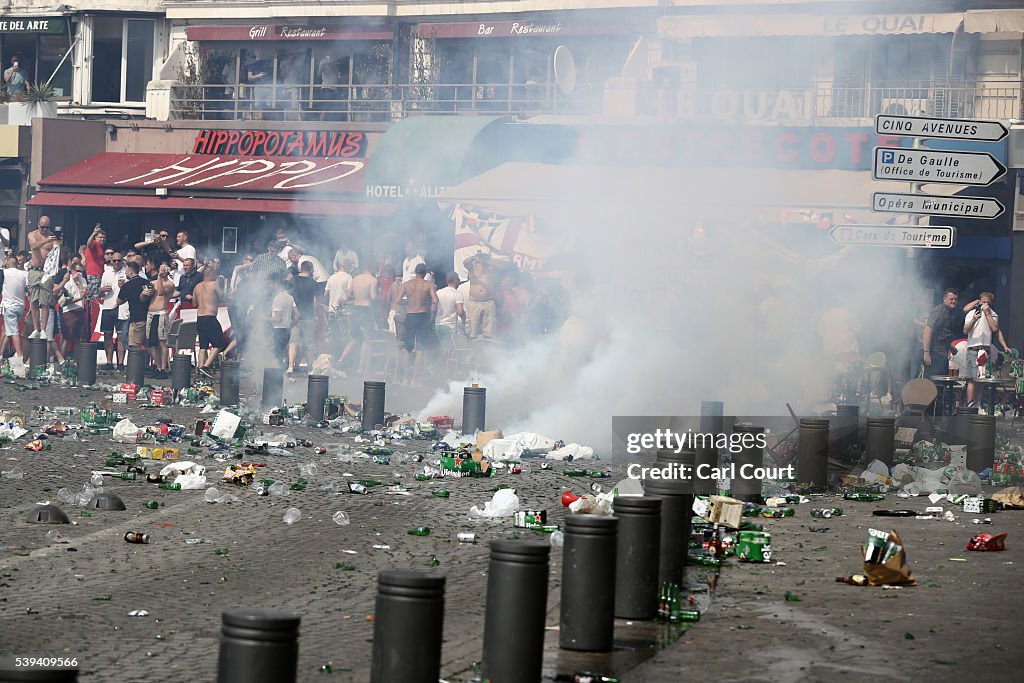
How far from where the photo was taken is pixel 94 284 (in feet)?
77.2

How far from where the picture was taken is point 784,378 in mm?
16766

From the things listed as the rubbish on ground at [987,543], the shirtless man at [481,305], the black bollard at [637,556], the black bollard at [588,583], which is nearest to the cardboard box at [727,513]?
the rubbish on ground at [987,543]

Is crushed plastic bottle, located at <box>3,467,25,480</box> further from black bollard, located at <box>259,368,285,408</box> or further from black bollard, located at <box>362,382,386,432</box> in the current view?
black bollard, located at <box>259,368,285,408</box>

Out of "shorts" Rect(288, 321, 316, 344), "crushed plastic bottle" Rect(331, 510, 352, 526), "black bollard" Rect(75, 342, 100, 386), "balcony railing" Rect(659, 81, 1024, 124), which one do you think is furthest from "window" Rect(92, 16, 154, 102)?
"crushed plastic bottle" Rect(331, 510, 352, 526)

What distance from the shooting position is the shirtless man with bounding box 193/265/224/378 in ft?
63.5

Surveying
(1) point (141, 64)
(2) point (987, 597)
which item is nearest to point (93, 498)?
(2) point (987, 597)

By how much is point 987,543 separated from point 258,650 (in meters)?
6.02

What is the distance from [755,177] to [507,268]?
10.5ft

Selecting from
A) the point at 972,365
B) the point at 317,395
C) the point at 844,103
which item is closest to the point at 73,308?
the point at 317,395

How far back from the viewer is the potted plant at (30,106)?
3116 cm

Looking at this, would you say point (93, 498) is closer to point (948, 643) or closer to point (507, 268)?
point (948, 643)

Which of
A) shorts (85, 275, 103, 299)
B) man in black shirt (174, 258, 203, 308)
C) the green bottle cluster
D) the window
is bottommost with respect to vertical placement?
the green bottle cluster

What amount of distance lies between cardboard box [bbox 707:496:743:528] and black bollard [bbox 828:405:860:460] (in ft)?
9.57

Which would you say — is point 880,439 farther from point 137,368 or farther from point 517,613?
point 137,368
